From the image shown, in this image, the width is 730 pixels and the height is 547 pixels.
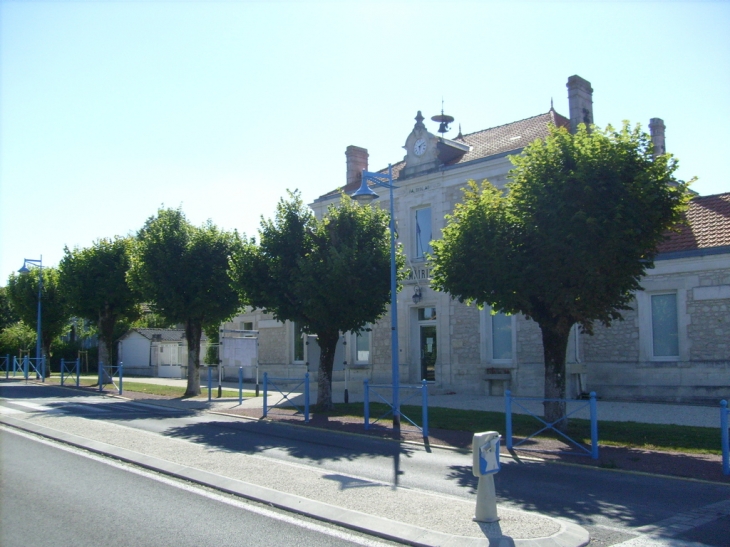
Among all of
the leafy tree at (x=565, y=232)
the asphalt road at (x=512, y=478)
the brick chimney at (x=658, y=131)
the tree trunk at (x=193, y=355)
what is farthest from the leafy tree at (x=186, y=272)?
the brick chimney at (x=658, y=131)

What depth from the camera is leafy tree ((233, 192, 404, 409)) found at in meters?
16.3

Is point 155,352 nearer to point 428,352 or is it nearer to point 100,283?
point 100,283

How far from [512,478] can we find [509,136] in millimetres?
16175

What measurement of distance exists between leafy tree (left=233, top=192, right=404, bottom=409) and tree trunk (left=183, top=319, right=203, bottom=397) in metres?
6.34

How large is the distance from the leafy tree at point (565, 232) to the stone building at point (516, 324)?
512cm

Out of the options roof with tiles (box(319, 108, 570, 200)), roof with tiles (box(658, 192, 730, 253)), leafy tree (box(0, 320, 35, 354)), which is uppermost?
roof with tiles (box(319, 108, 570, 200))

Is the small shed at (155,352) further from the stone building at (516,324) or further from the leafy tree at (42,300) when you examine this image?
the stone building at (516,324)

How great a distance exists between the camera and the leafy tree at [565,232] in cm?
1148

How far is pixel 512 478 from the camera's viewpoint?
900 centimetres

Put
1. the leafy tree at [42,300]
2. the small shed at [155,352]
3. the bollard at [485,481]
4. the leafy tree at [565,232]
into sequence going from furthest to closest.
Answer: the small shed at [155,352] < the leafy tree at [42,300] < the leafy tree at [565,232] < the bollard at [485,481]

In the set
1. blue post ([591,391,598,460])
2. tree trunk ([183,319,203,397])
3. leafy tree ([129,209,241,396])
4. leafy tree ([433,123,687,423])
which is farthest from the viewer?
tree trunk ([183,319,203,397])

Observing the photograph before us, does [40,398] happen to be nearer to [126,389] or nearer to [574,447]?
[126,389]

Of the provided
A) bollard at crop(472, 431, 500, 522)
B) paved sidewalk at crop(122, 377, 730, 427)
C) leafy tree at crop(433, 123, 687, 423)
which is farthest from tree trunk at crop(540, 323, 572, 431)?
bollard at crop(472, 431, 500, 522)

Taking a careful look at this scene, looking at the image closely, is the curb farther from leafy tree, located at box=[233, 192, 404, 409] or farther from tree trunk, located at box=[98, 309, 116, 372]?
tree trunk, located at box=[98, 309, 116, 372]
